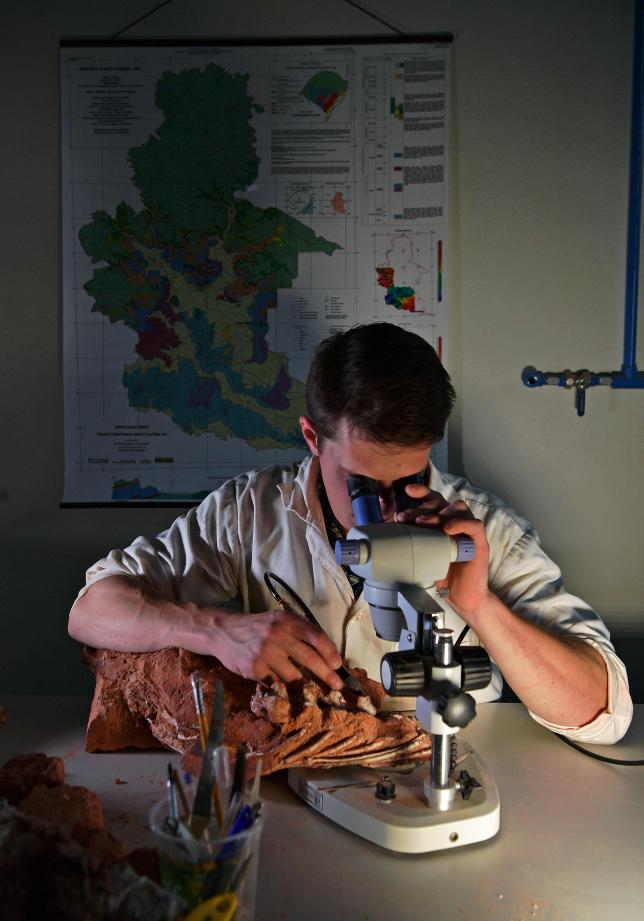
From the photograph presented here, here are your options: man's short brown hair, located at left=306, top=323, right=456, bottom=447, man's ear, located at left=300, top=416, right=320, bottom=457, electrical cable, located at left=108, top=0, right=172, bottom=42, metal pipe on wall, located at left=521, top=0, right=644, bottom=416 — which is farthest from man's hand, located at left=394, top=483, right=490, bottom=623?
electrical cable, located at left=108, top=0, right=172, bottom=42

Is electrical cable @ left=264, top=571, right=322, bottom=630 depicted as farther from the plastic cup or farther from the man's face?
the plastic cup

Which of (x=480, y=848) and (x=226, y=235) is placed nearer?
(x=480, y=848)

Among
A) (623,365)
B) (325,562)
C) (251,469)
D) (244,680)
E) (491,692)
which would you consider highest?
(623,365)

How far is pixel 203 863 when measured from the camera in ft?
2.99

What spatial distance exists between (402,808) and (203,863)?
0.44m

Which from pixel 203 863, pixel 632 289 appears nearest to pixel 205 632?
pixel 203 863

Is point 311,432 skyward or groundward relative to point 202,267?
groundward

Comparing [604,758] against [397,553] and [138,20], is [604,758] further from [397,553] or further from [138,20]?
[138,20]

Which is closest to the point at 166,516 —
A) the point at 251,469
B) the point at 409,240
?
the point at 251,469

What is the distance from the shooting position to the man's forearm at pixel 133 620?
1676 millimetres

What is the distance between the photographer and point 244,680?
5.24 ft

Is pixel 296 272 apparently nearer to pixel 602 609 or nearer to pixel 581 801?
pixel 602 609

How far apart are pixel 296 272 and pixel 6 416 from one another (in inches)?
37.7

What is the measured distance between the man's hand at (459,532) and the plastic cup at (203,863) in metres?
0.62
